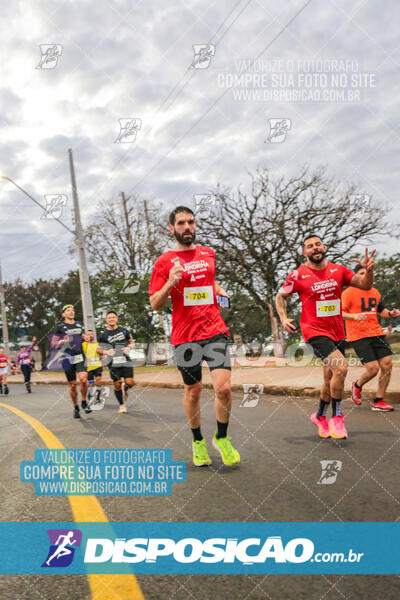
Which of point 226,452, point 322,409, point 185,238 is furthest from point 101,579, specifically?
point 322,409

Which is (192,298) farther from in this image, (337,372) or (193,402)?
(337,372)

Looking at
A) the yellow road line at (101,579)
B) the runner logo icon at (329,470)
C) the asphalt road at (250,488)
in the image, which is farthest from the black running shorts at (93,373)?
the runner logo icon at (329,470)

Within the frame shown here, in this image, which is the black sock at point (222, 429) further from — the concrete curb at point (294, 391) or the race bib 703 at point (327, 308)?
the concrete curb at point (294, 391)

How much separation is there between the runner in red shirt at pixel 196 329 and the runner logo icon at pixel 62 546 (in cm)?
176

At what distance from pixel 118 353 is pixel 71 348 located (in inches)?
35.9

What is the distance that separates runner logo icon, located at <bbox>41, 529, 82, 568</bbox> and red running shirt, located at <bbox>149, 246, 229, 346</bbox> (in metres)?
2.01

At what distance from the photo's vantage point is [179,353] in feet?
15.2

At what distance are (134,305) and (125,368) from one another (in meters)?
22.2

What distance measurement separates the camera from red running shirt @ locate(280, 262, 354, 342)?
565 centimetres

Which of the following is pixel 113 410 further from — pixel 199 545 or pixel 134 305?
pixel 134 305

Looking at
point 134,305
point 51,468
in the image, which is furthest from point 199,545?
point 134,305

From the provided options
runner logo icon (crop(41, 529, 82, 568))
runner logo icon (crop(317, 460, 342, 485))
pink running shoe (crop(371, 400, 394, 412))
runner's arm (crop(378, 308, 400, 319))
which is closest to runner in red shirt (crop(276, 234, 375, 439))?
runner logo icon (crop(317, 460, 342, 485))

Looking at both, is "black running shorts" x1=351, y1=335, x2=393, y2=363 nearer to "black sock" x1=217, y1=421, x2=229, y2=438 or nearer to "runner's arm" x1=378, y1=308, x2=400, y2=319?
"runner's arm" x1=378, y1=308, x2=400, y2=319

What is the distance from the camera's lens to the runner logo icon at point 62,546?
8.79ft
